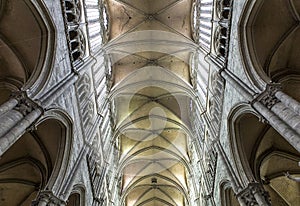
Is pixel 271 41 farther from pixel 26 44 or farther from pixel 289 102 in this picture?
pixel 26 44

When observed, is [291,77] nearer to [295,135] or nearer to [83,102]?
[295,135]

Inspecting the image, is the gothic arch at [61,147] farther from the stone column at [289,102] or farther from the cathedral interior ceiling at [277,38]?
the cathedral interior ceiling at [277,38]

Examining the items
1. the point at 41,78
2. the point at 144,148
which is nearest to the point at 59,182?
the point at 41,78

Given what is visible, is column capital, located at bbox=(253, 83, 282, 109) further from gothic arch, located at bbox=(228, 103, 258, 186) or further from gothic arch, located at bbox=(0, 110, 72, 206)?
gothic arch, located at bbox=(0, 110, 72, 206)

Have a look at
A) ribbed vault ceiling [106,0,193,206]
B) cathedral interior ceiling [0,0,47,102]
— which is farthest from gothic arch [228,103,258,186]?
ribbed vault ceiling [106,0,193,206]

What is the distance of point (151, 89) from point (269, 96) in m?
14.6

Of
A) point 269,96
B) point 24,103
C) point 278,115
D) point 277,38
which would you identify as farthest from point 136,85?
point 278,115

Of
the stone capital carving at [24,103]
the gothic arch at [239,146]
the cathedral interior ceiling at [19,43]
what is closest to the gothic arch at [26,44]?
the cathedral interior ceiling at [19,43]

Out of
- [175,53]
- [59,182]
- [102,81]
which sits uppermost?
[175,53]

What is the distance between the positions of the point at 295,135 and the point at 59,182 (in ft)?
22.6

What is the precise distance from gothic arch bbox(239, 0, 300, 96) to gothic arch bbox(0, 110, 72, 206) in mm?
6480

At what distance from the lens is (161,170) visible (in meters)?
26.0

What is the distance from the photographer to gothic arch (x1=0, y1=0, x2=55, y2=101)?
8.79 meters

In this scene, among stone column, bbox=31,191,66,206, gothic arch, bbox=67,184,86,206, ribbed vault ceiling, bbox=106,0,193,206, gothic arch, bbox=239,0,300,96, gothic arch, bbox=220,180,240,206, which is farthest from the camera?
ribbed vault ceiling, bbox=106,0,193,206
